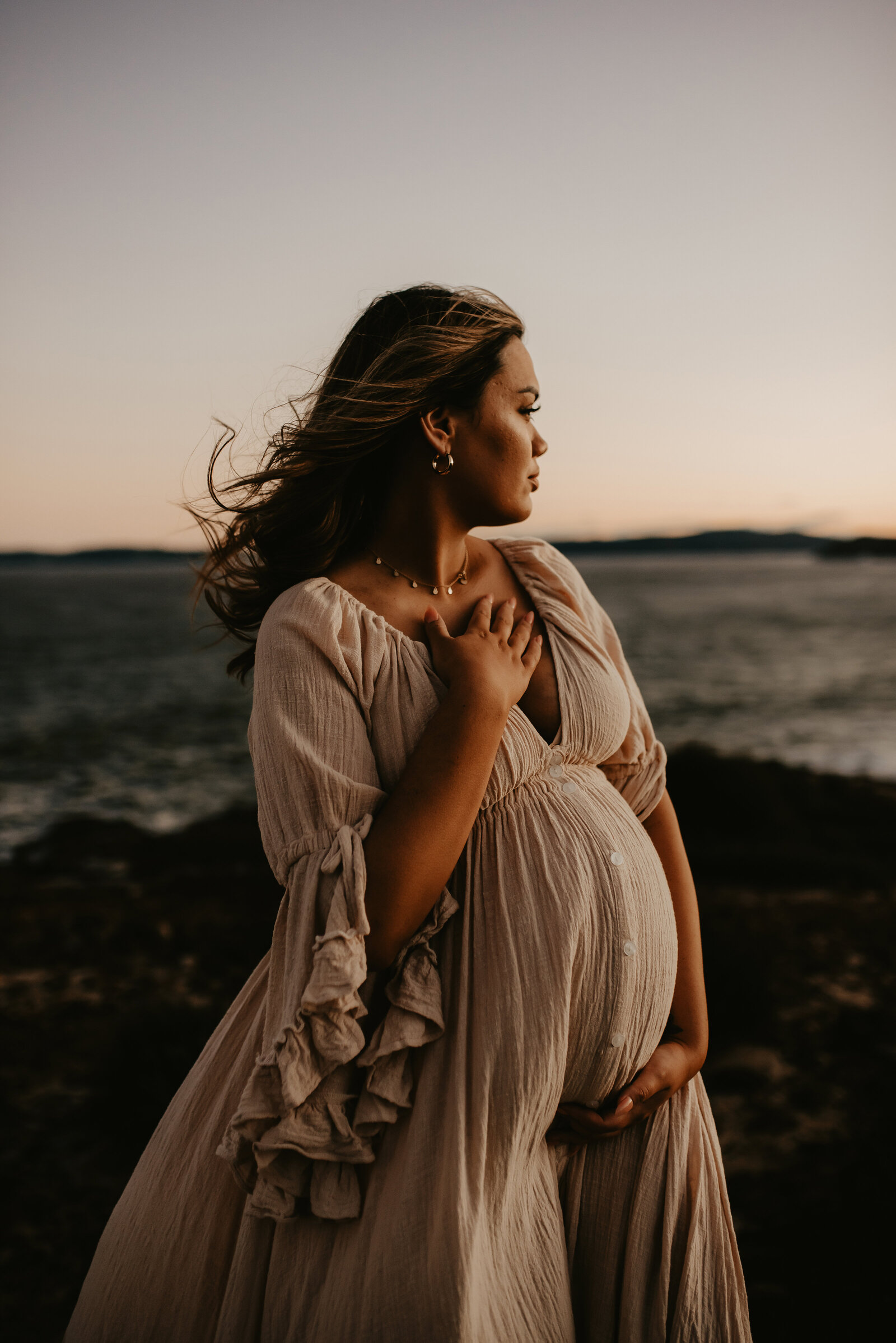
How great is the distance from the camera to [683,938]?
7.06 ft

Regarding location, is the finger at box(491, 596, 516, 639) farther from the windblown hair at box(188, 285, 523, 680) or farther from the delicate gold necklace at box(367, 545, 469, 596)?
the windblown hair at box(188, 285, 523, 680)

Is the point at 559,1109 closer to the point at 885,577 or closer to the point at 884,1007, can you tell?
the point at 884,1007

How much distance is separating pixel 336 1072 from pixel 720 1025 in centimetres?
526

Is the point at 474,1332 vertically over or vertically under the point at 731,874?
over

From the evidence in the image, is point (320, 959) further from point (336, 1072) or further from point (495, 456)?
point (495, 456)

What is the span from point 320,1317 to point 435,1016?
57cm

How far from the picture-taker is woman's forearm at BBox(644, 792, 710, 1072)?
2.05 m

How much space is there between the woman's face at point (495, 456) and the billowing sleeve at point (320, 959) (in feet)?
1.54

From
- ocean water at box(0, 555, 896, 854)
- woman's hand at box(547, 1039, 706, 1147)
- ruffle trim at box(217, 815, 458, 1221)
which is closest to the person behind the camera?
ruffle trim at box(217, 815, 458, 1221)

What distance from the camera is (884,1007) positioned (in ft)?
21.2

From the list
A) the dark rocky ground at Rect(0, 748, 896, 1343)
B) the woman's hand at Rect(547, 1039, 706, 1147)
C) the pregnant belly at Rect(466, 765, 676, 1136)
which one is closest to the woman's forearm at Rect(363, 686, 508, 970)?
the pregnant belly at Rect(466, 765, 676, 1136)

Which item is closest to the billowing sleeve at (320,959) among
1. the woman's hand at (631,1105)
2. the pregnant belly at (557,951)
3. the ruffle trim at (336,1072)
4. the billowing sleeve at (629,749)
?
the ruffle trim at (336,1072)

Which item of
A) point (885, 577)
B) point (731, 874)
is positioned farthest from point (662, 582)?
point (731, 874)

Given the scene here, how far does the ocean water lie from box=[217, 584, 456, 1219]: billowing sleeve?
1.28 ft
